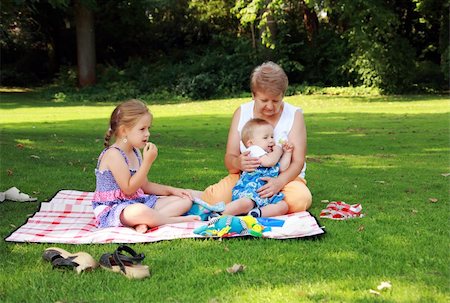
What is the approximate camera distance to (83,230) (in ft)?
17.3

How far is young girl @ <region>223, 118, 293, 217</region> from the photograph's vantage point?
5.65 meters

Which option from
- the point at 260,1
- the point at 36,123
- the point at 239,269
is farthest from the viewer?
the point at 260,1

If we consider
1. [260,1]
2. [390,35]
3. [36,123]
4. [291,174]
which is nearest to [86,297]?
[291,174]

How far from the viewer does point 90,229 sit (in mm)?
Result: 5316

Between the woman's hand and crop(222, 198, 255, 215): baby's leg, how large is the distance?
5.0 inches

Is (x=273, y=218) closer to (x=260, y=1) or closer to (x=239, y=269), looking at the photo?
(x=239, y=269)

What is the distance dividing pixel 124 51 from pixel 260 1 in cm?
1453

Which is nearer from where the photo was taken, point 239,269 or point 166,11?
point 239,269

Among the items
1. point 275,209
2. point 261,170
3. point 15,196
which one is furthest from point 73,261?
point 15,196

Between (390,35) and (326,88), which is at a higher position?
(390,35)

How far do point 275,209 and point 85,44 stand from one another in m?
26.2

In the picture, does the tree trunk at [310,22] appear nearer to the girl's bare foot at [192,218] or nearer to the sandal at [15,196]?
the sandal at [15,196]

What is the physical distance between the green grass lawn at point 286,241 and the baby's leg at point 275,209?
0.53 meters

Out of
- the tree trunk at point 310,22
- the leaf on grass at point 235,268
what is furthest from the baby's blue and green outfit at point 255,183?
the tree trunk at point 310,22
